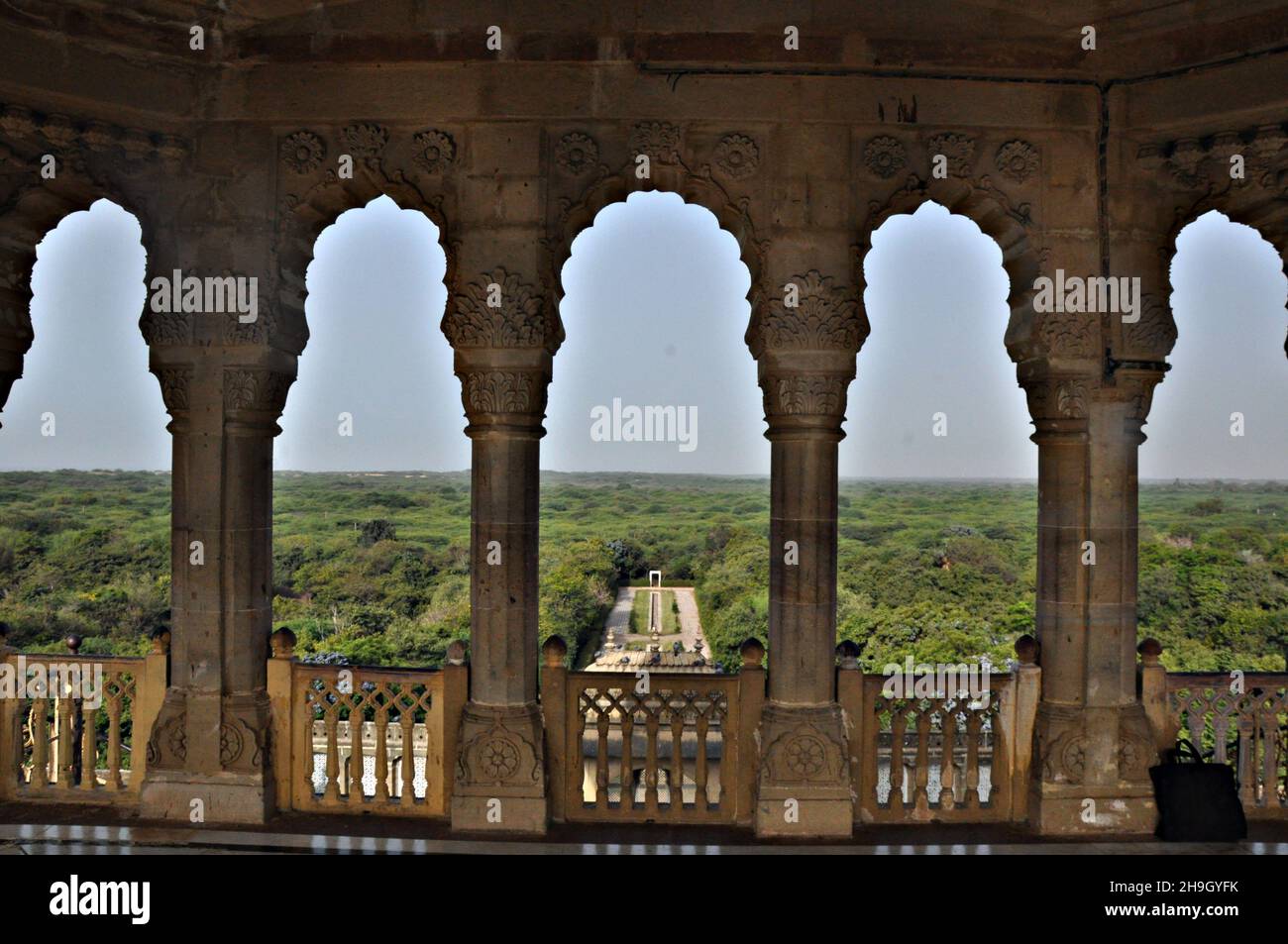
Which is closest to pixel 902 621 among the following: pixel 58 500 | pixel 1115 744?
pixel 1115 744

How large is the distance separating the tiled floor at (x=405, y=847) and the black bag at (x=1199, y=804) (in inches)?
3.2

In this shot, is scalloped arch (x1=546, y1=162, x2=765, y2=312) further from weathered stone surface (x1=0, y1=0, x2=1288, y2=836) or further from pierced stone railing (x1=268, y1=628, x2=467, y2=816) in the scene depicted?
pierced stone railing (x1=268, y1=628, x2=467, y2=816)

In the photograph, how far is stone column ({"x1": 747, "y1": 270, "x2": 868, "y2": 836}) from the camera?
20.2ft

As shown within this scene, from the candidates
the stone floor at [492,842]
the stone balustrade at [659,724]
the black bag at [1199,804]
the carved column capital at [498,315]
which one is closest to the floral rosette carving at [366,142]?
the carved column capital at [498,315]

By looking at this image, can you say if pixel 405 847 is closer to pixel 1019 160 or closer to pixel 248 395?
pixel 248 395

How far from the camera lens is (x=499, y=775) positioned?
6.21 m

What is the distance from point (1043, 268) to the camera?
643 cm

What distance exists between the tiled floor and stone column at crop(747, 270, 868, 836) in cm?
38

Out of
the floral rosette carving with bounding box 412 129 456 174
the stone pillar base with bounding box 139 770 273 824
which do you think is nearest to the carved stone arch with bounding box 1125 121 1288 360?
the floral rosette carving with bounding box 412 129 456 174

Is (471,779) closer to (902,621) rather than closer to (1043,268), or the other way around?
(1043,268)

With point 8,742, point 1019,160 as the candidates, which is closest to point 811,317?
point 1019,160

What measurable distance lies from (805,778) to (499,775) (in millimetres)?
2269
